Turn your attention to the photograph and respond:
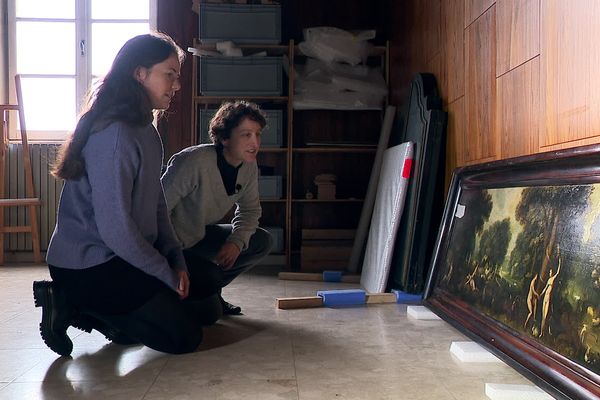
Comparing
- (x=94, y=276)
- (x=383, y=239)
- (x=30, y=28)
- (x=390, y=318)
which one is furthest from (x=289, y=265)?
(x=30, y=28)

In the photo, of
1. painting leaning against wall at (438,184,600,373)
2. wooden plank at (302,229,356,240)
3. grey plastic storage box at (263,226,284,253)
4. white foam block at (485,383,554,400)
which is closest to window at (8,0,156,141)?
grey plastic storage box at (263,226,284,253)

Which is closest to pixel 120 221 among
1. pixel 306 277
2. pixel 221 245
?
pixel 221 245

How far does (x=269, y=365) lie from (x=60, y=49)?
12.6ft

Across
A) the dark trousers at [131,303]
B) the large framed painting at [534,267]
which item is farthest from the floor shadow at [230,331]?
the large framed painting at [534,267]

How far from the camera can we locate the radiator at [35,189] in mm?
4410

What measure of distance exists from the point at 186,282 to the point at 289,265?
2.35 meters

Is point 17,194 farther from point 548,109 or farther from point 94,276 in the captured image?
point 548,109

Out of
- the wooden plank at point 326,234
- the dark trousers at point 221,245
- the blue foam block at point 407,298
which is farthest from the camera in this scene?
the wooden plank at point 326,234

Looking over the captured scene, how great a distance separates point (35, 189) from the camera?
4.42 metres

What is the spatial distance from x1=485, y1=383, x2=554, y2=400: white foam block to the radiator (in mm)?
3774

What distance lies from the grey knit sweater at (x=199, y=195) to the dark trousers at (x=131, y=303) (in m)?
0.54

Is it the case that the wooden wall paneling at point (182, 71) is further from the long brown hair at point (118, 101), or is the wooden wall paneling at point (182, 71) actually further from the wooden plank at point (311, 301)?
the long brown hair at point (118, 101)

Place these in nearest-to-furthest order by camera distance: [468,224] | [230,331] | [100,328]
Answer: [100,328], [230,331], [468,224]

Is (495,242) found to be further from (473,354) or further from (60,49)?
(60,49)
